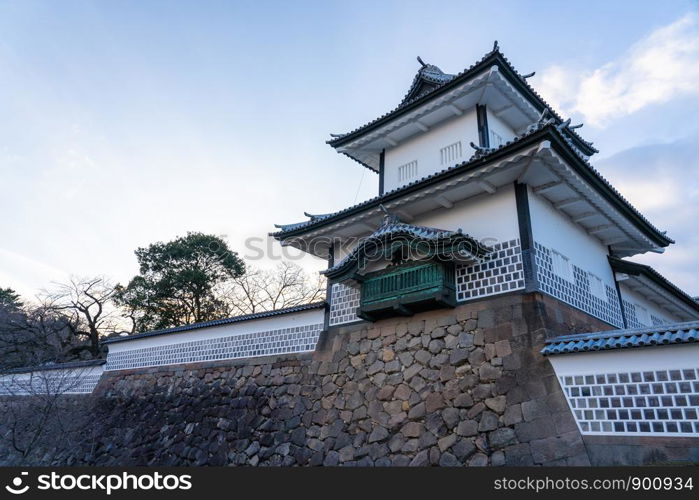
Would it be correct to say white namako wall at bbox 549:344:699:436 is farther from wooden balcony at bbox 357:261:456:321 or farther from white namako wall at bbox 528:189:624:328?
wooden balcony at bbox 357:261:456:321

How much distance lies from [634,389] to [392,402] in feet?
11.0

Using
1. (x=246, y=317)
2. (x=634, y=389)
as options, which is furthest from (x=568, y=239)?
(x=246, y=317)

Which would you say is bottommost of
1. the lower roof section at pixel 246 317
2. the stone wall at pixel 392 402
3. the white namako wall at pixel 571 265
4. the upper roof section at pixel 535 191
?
the stone wall at pixel 392 402

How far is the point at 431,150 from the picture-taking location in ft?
30.6

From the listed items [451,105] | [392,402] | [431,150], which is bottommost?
[392,402]

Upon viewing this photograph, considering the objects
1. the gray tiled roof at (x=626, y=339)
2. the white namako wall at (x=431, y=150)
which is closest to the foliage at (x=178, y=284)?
the white namako wall at (x=431, y=150)

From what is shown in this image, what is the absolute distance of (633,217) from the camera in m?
8.00

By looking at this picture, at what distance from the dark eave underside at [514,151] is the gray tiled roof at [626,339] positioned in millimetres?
2643

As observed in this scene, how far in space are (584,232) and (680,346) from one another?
421 cm

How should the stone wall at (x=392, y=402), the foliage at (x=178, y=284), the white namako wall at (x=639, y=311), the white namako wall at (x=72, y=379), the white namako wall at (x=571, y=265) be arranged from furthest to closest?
the foliage at (x=178, y=284)
the white namako wall at (x=72, y=379)
the white namako wall at (x=639, y=311)
the white namako wall at (x=571, y=265)
the stone wall at (x=392, y=402)

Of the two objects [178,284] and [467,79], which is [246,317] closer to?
[467,79]

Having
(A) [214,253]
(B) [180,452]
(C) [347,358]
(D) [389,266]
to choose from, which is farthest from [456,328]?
(A) [214,253]

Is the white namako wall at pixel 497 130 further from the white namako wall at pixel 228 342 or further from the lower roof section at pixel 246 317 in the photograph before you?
the white namako wall at pixel 228 342

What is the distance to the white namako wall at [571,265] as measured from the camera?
22.1 feet
